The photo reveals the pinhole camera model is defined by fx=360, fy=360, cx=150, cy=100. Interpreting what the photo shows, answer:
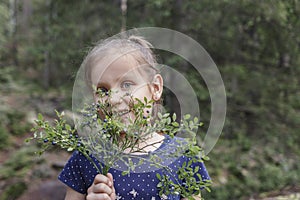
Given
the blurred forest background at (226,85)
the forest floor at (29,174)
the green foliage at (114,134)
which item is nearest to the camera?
the green foliage at (114,134)

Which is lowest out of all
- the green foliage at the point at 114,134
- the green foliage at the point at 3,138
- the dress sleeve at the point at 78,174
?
the green foliage at the point at 3,138

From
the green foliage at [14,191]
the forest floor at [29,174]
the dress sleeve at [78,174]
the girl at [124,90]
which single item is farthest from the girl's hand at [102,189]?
the green foliage at [14,191]

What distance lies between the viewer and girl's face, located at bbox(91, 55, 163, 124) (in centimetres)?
137

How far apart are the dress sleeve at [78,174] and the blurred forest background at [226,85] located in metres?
3.18

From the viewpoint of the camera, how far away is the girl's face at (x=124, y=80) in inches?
54.1

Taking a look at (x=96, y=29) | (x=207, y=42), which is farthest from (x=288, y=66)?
(x=96, y=29)

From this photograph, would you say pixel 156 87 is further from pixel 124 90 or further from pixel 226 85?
pixel 226 85

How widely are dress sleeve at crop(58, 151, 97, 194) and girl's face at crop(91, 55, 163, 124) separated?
1.17 feet

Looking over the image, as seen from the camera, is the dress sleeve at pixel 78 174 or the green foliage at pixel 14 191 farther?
the green foliage at pixel 14 191

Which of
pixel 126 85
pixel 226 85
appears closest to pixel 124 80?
pixel 126 85

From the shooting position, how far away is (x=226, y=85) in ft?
20.9

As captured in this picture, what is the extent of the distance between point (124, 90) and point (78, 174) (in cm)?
47

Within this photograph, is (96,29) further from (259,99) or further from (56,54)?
(259,99)

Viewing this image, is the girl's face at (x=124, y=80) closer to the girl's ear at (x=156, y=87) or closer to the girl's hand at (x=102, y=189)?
the girl's ear at (x=156, y=87)
